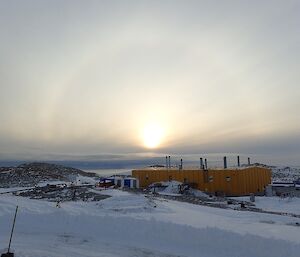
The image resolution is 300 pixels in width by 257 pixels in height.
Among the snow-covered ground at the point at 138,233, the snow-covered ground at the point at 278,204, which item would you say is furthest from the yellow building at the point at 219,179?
the snow-covered ground at the point at 138,233

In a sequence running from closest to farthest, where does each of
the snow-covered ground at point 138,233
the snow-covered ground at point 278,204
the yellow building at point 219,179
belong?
the snow-covered ground at point 138,233
the snow-covered ground at point 278,204
the yellow building at point 219,179

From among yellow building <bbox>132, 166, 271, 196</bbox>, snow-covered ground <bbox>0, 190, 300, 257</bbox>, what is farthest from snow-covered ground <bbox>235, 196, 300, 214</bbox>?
snow-covered ground <bbox>0, 190, 300, 257</bbox>

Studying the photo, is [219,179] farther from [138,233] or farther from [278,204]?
[138,233]

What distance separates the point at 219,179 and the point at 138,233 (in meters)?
26.6

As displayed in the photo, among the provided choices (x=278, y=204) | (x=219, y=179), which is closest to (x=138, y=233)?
(x=278, y=204)

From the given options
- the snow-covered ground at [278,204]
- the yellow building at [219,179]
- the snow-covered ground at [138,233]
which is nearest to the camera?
the snow-covered ground at [138,233]

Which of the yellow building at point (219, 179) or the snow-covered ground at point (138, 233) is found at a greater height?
the yellow building at point (219, 179)

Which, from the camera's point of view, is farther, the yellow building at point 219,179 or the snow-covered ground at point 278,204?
the yellow building at point 219,179

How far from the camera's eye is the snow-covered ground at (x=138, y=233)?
1270 cm

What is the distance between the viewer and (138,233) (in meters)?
Answer: 14.9

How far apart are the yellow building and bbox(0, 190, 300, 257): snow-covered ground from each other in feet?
67.8

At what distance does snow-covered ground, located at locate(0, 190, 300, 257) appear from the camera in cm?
1270

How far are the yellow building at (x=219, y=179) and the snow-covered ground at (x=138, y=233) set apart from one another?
20663 mm

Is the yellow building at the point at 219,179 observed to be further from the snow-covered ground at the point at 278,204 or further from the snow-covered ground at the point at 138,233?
the snow-covered ground at the point at 138,233
